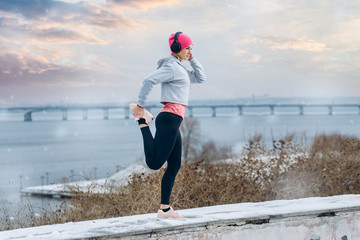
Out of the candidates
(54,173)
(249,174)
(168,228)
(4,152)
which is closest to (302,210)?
(168,228)

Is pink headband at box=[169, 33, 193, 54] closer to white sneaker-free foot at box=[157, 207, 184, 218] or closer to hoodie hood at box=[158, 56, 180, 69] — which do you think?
hoodie hood at box=[158, 56, 180, 69]

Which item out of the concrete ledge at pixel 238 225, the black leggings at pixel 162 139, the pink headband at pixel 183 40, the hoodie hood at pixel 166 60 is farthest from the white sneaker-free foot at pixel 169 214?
the pink headband at pixel 183 40

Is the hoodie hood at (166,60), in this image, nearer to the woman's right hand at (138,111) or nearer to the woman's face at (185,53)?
the woman's face at (185,53)

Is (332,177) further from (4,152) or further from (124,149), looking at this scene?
(4,152)

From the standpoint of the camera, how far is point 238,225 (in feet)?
11.9

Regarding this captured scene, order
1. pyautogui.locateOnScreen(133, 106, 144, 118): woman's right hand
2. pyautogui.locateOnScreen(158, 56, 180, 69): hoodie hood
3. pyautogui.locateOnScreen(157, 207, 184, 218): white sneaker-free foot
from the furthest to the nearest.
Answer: pyautogui.locateOnScreen(157, 207, 184, 218): white sneaker-free foot
pyautogui.locateOnScreen(158, 56, 180, 69): hoodie hood
pyautogui.locateOnScreen(133, 106, 144, 118): woman's right hand

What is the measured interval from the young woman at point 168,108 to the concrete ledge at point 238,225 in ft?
0.93

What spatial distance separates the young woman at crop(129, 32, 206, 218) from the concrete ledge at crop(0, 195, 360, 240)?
283mm

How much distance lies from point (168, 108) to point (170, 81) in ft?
0.77

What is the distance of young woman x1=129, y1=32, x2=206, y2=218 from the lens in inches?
134

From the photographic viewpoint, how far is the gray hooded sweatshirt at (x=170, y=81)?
332cm

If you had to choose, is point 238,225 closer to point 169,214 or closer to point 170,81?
point 169,214

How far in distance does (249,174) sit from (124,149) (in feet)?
221

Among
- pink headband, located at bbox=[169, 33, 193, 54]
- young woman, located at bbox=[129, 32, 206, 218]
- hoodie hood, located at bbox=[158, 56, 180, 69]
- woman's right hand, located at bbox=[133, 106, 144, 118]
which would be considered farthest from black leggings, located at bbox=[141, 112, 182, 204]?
pink headband, located at bbox=[169, 33, 193, 54]
